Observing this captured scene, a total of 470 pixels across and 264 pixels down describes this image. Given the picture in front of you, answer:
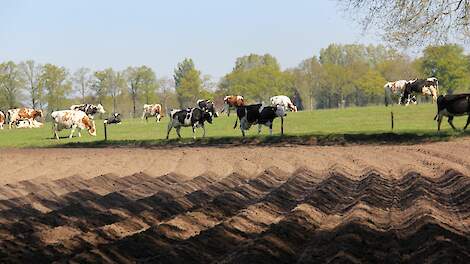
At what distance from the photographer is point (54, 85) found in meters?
84.4

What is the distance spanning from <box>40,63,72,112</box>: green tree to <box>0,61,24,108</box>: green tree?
2939 millimetres

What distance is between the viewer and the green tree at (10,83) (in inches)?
3196

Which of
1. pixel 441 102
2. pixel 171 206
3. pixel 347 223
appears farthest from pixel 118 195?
pixel 441 102

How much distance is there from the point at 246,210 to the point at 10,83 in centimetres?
7726

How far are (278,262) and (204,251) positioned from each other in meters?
1.06

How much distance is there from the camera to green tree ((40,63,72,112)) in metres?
83.9

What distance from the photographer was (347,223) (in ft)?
29.3

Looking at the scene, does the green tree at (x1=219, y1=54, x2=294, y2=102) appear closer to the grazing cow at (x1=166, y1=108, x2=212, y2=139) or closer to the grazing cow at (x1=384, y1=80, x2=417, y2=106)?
the grazing cow at (x1=384, y1=80, x2=417, y2=106)

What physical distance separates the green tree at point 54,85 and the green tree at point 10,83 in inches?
116

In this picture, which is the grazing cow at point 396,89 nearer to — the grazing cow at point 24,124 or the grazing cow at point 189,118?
the grazing cow at point 189,118

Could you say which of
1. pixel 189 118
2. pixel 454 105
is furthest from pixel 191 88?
pixel 454 105

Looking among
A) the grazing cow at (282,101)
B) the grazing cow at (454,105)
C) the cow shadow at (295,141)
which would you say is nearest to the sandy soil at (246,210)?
the cow shadow at (295,141)

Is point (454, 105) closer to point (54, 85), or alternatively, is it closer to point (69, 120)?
point (69, 120)

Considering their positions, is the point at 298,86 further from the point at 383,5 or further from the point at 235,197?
the point at 235,197
